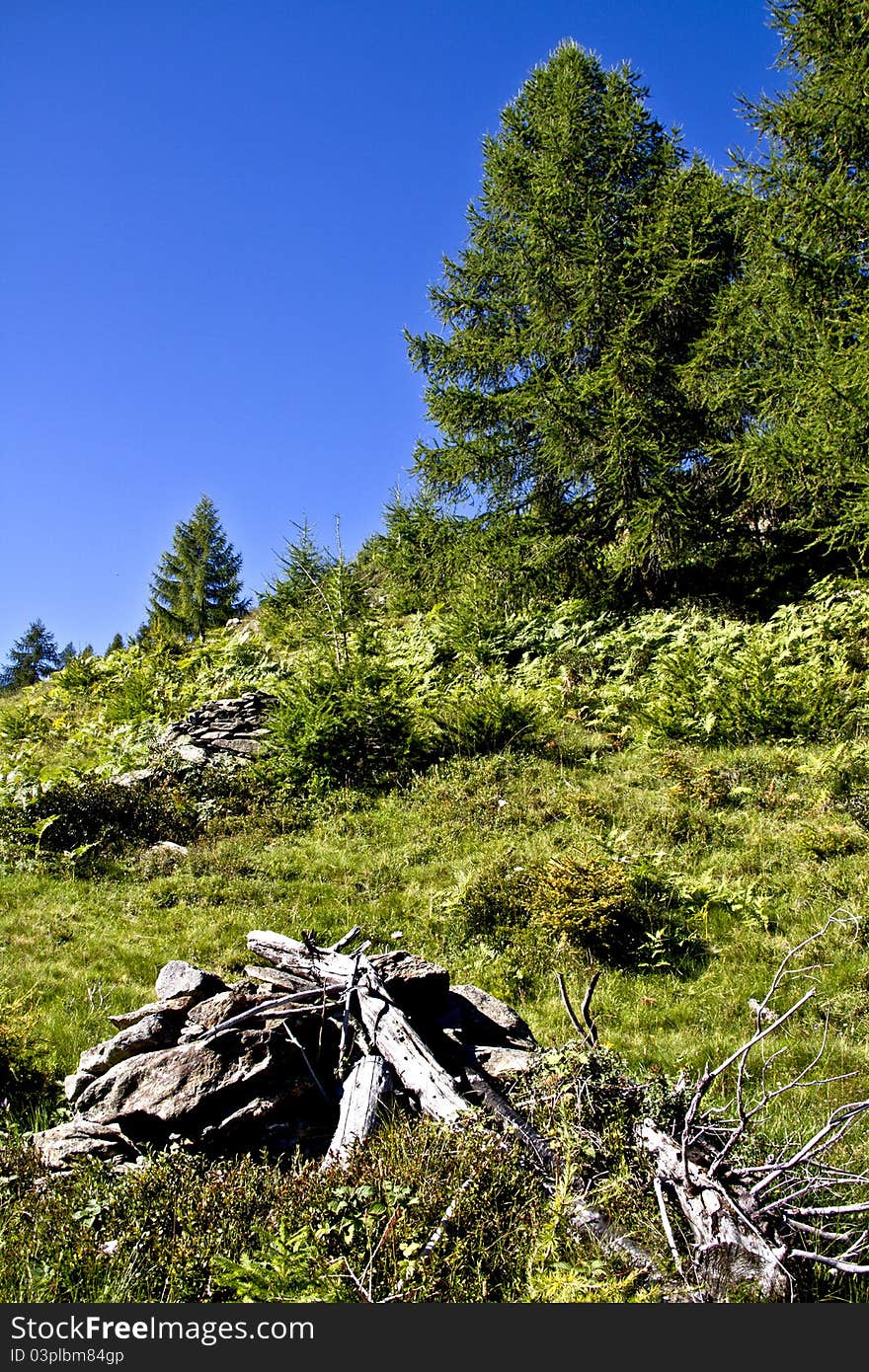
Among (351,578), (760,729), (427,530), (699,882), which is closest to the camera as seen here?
(699,882)

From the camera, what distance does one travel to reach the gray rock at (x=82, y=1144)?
3373 millimetres

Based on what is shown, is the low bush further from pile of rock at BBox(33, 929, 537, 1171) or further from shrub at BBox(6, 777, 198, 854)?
pile of rock at BBox(33, 929, 537, 1171)

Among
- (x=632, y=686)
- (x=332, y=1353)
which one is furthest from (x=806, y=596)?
(x=332, y=1353)

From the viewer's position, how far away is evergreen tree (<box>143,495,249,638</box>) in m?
30.7

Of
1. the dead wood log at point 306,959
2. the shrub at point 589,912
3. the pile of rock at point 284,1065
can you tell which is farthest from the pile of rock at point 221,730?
the pile of rock at point 284,1065

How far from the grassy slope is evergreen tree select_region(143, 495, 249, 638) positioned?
60.2ft

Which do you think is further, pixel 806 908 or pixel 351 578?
pixel 351 578

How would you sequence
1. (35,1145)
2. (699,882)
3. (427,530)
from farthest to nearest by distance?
(427,530) < (699,882) < (35,1145)

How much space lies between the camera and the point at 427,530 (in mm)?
16391

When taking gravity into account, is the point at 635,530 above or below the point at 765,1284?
above

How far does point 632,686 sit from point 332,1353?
35.2 ft

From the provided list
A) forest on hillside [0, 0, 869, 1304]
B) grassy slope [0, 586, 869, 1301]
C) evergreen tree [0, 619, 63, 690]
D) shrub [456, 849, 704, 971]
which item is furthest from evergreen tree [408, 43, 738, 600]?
evergreen tree [0, 619, 63, 690]

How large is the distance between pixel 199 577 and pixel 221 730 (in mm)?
20542

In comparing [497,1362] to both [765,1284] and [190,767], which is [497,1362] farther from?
[190,767]
